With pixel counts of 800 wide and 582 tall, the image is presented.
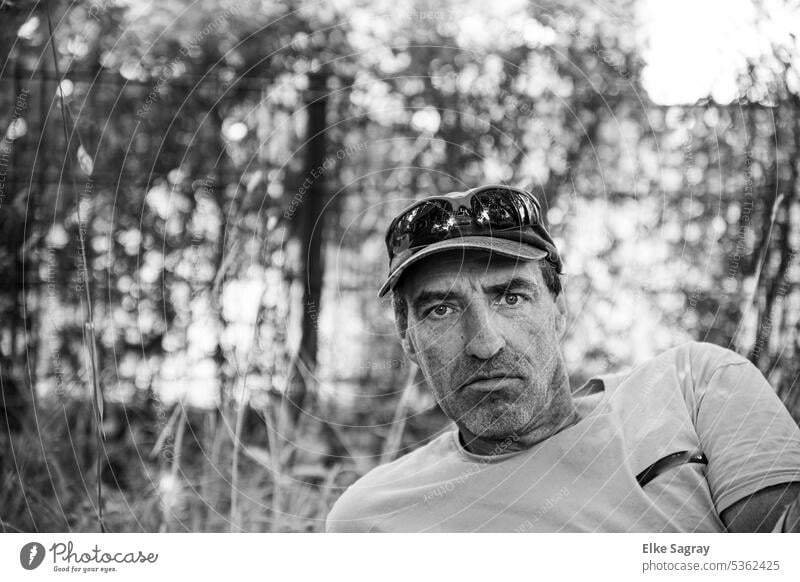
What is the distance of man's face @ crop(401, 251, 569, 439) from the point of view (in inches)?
45.4

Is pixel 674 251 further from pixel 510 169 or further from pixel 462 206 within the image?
pixel 462 206

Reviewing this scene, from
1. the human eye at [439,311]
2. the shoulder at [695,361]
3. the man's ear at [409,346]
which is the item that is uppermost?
the human eye at [439,311]

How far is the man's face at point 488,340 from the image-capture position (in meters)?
1.15

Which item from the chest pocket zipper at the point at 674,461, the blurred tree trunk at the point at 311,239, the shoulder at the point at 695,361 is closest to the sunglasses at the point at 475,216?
the shoulder at the point at 695,361

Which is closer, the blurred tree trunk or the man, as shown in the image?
the man

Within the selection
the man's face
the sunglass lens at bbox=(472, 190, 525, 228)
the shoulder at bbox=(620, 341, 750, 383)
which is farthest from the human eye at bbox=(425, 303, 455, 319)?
the shoulder at bbox=(620, 341, 750, 383)

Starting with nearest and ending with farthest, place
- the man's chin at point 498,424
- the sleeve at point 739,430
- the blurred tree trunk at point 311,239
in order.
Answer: the sleeve at point 739,430, the man's chin at point 498,424, the blurred tree trunk at point 311,239

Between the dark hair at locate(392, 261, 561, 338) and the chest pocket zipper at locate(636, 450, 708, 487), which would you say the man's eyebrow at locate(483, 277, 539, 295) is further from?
the chest pocket zipper at locate(636, 450, 708, 487)

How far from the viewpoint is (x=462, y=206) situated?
1.17m

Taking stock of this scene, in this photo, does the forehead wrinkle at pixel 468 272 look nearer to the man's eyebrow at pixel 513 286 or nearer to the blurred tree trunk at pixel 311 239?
the man's eyebrow at pixel 513 286

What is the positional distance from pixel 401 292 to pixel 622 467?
386mm

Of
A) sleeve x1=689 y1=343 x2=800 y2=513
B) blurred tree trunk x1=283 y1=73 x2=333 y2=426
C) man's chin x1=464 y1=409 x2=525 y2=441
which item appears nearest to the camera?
sleeve x1=689 y1=343 x2=800 y2=513

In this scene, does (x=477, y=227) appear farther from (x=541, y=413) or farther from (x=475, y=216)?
(x=541, y=413)
